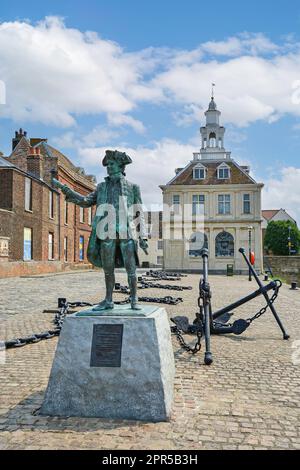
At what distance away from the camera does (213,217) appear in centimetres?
3972

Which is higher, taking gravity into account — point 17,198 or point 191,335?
point 17,198

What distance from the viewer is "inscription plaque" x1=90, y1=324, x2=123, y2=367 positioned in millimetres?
4090

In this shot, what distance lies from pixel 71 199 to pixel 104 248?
74 centimetres

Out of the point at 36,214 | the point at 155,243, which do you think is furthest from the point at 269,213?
the point at 36,214

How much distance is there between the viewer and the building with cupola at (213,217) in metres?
39.4

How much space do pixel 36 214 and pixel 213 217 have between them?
1827 centimetres

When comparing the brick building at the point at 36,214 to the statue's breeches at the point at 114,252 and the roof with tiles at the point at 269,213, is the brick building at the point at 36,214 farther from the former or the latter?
the roof with tiles at the point at 269,213

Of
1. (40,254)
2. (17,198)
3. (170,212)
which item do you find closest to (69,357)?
(17,198)

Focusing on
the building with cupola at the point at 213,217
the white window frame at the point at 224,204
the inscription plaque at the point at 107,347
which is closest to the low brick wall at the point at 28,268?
the building with cupola at the point at 213,217

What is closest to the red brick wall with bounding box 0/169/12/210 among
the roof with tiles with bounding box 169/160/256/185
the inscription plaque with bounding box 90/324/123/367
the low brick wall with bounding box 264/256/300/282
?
the roof with tiles with bounding box 169/160/256/185

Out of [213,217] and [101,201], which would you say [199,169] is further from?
[101,201]
